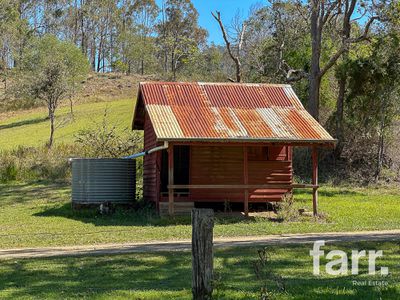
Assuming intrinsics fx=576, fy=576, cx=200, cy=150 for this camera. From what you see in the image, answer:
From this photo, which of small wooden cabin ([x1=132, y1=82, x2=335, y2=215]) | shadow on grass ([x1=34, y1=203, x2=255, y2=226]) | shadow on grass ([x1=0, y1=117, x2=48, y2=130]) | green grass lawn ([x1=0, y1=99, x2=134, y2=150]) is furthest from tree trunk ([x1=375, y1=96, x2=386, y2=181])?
shadow on grass ([x1=0, y1=117, x2=48, y2=130])

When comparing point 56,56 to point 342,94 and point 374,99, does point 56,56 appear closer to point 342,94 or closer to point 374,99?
point 342,94

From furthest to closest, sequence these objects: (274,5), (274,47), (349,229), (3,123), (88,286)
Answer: (3,123) → (274,47) → (274,5) → (349,229) → (88,286)

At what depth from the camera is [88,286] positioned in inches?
337

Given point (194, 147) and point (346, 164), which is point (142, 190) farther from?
point (346, 164)

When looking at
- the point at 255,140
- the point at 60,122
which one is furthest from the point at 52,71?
the point at 255,140

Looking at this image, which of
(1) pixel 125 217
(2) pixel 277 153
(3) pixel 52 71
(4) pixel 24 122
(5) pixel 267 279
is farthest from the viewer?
(4) pixel 24 122

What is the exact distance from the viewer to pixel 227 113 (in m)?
20.3

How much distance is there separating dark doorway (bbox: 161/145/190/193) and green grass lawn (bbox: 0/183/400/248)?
1655 mm

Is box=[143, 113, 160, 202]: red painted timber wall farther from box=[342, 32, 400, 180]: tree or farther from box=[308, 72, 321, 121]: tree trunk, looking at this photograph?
box=[342, 32, 400, 180]: tree

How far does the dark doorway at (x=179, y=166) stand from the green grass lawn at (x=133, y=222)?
1.66 meters

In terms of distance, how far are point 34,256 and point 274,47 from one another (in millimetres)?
28405

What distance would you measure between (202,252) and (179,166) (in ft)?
50.7

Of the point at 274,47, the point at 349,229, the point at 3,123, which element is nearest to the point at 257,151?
the point at 349,229

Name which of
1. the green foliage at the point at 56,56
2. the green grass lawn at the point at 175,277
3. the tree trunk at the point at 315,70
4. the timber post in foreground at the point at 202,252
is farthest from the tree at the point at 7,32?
the timber post in foreground at the point at 202,252
